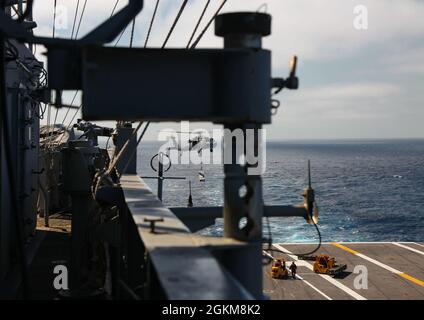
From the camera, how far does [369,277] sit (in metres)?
37.9

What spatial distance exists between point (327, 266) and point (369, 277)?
317cm

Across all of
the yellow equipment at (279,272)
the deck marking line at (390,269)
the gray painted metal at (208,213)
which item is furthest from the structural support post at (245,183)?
the deck marking line at (390,269)

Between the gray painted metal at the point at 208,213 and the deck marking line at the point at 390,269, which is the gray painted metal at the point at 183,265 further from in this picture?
the deck marking line at the point at 390,269

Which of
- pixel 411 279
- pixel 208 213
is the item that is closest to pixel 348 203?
pixel 411 279

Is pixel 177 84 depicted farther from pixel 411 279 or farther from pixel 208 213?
pixel 411 279

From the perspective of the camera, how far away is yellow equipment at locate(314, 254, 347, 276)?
128ft

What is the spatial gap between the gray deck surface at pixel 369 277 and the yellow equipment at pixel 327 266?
17.6 inches

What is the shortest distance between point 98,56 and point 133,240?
3506mm

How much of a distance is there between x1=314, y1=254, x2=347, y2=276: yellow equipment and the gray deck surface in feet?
1.47

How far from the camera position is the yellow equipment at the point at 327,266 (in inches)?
1538

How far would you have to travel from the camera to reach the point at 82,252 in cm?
1017

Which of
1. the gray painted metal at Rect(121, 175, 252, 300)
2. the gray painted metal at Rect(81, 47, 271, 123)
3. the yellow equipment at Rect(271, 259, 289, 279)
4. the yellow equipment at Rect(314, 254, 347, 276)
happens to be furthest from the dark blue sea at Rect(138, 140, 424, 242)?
the gray painted metal at Rect(81, 47, 271, 123)
